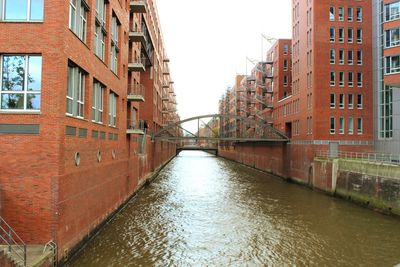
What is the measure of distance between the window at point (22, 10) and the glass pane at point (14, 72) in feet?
3.91

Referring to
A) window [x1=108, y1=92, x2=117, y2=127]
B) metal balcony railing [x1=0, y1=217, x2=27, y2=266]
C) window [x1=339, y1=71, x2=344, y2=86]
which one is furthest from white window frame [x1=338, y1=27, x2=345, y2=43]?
metal balcony railing [x1=0, y1=217, x2=27, y2=266]

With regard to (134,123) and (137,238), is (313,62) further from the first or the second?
(137,238)

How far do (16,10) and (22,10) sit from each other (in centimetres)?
17

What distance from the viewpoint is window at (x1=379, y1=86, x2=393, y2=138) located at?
34000 millimetres

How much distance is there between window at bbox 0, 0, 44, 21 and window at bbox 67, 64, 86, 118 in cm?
212

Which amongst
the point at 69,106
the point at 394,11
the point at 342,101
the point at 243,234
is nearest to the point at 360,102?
the point at 342,101

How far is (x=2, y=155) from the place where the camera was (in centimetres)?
1059

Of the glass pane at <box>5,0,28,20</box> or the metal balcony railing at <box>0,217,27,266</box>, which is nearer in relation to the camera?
the metal balcony railing at <box>0,217,27,266</box>

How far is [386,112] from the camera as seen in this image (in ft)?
113

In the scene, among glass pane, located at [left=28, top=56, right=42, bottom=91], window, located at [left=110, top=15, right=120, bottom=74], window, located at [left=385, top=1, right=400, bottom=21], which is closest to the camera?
glass pane, located at [left=28, top=56, right=42, bottom=91]

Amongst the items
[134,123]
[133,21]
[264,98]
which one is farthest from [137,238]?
[264,98]

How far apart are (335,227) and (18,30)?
53.1 ft

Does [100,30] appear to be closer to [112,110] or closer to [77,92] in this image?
[77,92]

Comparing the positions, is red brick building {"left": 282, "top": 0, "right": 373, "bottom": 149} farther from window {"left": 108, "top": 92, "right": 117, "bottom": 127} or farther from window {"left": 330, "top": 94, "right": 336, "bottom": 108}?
window {"left": 108, "top": 92, "right": 117, "bottom": 127}
